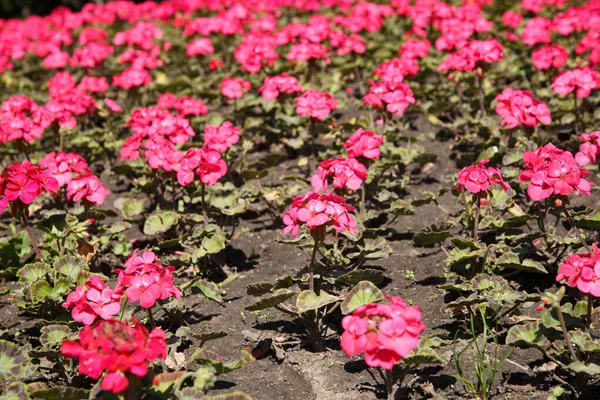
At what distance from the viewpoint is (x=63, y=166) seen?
16.5ft

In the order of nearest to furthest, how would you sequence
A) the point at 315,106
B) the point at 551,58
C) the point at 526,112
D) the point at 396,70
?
the point at 526,112
the point at 315,106
the point at 396,70
the point at 551,58

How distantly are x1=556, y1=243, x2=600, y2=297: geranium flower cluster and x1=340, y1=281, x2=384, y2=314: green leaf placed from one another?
920 millimetres

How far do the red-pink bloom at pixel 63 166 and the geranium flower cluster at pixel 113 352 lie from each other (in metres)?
2.36

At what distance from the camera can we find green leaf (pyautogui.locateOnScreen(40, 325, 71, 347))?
3.78m

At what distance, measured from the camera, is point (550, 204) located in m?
4.48

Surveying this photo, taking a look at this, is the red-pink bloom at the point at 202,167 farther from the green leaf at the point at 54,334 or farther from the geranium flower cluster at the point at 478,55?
the geranium flower cluster at the point at 478,55

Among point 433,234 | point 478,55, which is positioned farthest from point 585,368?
point 478,55

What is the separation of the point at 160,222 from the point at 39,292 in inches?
47.9

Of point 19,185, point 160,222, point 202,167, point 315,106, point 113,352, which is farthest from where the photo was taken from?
point 315,106

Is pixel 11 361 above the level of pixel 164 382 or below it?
below

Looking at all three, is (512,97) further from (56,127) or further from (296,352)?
(56,127)

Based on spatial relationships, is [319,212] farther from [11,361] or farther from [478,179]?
[11,361]

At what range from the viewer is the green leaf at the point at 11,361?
355 centimetres

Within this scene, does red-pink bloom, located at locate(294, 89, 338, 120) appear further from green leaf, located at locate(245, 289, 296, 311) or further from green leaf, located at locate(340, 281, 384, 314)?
green leaf, located at locate(340, 281, 384, 314)
